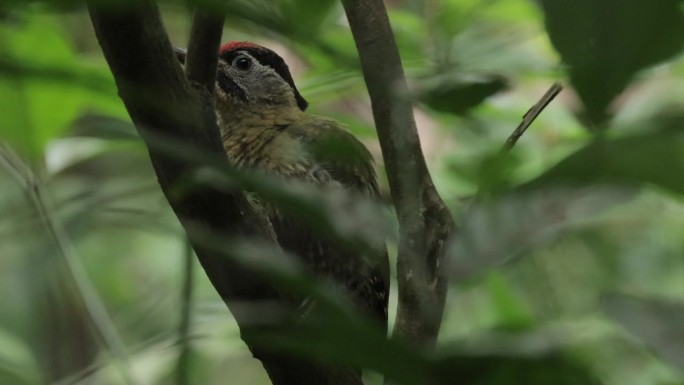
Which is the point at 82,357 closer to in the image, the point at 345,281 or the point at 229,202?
the point at 345,281

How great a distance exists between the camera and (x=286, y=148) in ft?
6.28

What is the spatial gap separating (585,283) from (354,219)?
0.34 meters

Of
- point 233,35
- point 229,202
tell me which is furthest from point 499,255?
point 233,35

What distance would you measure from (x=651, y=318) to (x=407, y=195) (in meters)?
0.53

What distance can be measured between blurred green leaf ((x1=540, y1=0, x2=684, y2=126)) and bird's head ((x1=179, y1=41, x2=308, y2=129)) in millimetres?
1931

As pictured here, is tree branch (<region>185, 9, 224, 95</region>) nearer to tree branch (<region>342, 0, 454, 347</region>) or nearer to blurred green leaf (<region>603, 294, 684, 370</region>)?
tree branch (<region>342, 0, 454, 347</region>)

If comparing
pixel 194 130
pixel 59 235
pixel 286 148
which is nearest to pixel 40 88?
pixel 59 235

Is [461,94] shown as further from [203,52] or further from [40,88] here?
[40,88]

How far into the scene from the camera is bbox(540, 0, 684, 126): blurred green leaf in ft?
1.10

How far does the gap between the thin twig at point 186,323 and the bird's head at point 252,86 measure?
58.9 inches

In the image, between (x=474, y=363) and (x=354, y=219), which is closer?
(x=474, y=363)

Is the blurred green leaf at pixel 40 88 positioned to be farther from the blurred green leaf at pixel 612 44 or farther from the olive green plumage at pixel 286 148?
the olive green plumage at pixel 286 148

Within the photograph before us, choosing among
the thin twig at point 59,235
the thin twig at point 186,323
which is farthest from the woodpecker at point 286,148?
the thin twig at point 186,323

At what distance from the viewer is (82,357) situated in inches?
147
